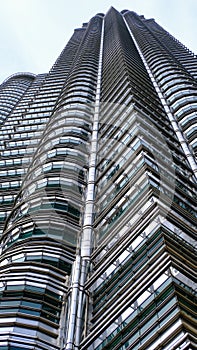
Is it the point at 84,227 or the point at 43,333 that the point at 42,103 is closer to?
the point at 84,227

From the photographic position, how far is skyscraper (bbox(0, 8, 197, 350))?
21.1 metres

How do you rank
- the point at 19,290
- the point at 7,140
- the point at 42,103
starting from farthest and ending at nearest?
1. the point at 42,103
2. the point at 7,140
3. the point at 19,290

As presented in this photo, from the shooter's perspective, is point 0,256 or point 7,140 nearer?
point 0,256

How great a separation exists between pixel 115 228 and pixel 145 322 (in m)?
8.64

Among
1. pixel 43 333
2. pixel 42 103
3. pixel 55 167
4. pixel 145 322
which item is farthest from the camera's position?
pixel 42 103

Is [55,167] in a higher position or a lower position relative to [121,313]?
higher

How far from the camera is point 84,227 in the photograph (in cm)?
3039

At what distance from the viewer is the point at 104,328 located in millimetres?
21391

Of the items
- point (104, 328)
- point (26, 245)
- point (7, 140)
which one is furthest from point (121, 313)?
point (7, 140)

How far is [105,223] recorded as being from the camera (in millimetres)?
29547

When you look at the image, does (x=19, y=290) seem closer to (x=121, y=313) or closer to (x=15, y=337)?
(x=15, y=337)

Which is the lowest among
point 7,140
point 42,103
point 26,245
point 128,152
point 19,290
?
point 19,290

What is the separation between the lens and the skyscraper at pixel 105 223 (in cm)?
2106

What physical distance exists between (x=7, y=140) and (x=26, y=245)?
95.7 feet
